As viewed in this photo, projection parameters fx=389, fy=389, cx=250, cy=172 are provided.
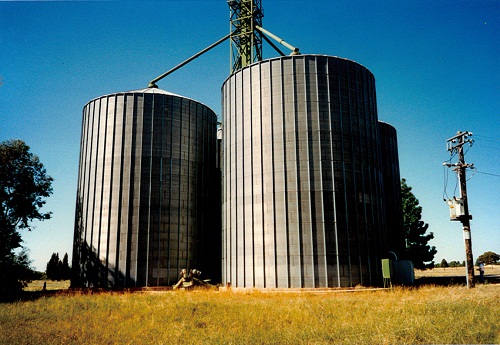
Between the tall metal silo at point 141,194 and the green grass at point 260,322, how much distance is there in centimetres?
1183

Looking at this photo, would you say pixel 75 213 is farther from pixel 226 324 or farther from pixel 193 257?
pixel 226 324

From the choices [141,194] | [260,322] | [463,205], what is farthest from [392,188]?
[260,322]

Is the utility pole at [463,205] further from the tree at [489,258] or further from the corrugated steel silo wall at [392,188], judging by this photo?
the tree at [489,258]

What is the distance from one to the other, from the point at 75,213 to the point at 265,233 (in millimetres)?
19795

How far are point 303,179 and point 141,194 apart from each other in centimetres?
1481

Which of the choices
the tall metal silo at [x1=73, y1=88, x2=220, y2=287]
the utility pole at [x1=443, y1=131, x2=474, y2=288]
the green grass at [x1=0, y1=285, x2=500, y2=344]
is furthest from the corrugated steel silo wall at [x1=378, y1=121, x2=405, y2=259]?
the green grass at [x1=0, y1=285, x2=500, y2=344]

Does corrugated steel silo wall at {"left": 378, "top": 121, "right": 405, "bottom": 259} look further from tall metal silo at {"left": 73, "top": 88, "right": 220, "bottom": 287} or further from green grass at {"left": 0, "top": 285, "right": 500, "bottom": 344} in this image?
green grass at {"left": 0, "top": 285, "right": 500, "bottom": 344}

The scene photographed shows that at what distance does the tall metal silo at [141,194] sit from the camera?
3325cm

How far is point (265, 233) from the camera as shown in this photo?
2816cm

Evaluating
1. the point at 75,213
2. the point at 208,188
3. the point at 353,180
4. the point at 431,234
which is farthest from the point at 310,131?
the point at 431,234

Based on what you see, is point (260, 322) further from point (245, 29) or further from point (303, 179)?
point (245, 29)

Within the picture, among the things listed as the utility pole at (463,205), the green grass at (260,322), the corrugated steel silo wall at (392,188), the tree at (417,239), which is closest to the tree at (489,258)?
the tree at (417,239)

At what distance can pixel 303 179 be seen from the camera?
1113 inches

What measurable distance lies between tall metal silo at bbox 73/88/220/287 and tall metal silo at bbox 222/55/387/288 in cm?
565
